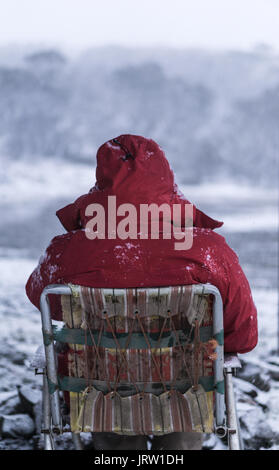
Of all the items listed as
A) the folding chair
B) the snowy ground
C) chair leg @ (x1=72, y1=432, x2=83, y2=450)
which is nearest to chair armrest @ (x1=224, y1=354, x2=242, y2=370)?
the folding chair

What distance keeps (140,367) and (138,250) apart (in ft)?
1.04

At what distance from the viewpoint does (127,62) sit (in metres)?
9.14

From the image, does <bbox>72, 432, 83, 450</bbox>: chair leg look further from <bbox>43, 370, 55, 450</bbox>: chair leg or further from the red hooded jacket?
the red hooded jacket

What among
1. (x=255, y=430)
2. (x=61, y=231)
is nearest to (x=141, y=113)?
(x=61, y=231)

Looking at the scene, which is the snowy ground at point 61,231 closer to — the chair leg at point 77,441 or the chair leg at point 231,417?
the chair leg at point 77,441

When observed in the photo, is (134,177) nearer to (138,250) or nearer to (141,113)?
(138,250)

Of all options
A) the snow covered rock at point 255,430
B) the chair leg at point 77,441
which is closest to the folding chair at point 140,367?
the chair leg at point 77,441

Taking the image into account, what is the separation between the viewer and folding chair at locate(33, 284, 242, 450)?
4.31ft

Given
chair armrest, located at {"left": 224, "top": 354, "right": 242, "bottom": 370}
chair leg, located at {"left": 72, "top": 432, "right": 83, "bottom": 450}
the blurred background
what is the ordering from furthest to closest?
the blurred background
chair leg, located at {"left": 72, "top": 432, "right": 83, "bottom": 450}
chair armrest, located at {"left": 224, "top": 354, "right": 242, "bottom": 370}

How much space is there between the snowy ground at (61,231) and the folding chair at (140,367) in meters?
0.71

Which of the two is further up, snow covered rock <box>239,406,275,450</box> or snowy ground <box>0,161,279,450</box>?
snowy ground <box>0,161,279,450</box>

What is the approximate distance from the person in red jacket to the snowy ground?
2.79 ft
